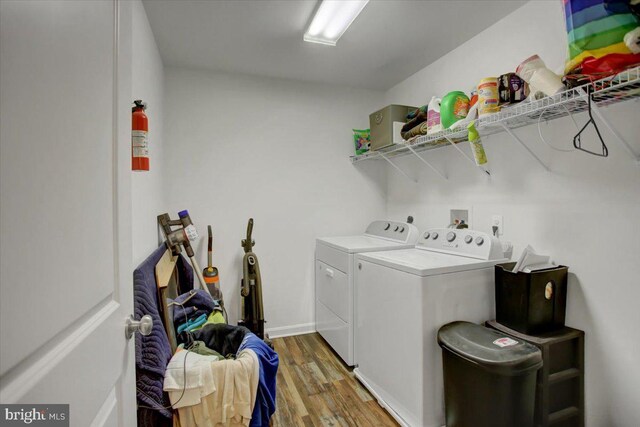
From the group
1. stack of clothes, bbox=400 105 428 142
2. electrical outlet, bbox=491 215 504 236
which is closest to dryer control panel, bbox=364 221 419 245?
electrical outlet, bbox=491 215 504 236

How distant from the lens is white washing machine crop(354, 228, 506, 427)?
153 cm

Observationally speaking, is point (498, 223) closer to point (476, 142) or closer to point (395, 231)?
point (476, 142)

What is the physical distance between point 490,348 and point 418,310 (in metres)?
0.34

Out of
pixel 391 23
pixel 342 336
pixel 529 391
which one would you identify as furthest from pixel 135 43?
pixel 529 391

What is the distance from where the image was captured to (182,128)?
2529 mm

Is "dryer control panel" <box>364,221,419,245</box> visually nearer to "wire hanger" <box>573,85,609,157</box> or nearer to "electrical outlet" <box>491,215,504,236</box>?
"electrical outlet" <box>491,215,504,236</box>

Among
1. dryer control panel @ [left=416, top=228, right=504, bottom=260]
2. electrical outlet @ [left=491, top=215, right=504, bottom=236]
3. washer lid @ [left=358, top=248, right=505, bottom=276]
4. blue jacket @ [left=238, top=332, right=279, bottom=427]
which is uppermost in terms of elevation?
electrical outlet @ [left=491, top=215, right=504, bottom=236]

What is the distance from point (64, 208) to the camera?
547 millimetres

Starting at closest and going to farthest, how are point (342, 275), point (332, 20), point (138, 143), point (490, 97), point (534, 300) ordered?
point (138, 143), point (534, 300), point (490, 97), point (332, 20), point (342, 275)

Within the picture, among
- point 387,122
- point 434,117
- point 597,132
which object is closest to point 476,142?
point 434,117

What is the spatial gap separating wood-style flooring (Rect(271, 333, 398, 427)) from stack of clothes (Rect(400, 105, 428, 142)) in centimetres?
180

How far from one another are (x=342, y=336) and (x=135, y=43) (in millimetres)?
2264

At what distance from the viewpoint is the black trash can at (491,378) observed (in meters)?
1.25

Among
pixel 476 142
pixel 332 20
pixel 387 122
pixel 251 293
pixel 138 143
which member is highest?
pixel 332 20
